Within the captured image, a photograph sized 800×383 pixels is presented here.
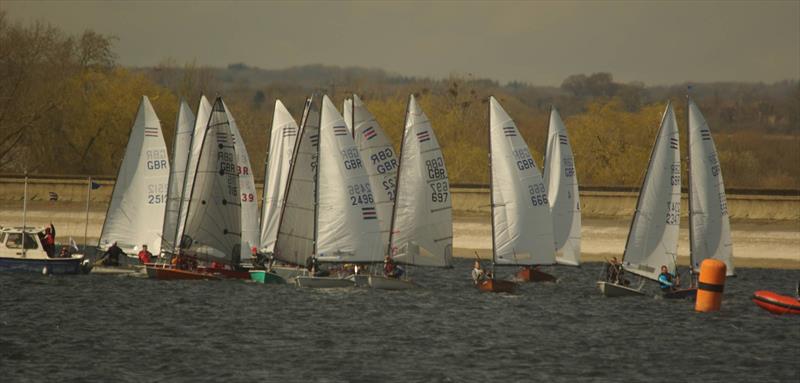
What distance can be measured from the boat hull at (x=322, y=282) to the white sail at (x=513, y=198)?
6166 millimetres

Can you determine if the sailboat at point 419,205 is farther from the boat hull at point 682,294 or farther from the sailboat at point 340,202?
the boat hull at point 682,294

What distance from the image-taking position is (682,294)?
184 feet

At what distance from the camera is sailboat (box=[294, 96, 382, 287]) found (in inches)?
2234

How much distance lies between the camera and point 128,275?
63.8 meters

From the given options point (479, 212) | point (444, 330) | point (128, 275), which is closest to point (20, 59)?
point (479, 212)

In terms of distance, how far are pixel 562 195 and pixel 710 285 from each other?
1656 cm

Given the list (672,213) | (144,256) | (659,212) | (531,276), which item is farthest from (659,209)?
(144,256)

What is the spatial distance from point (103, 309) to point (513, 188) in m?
17.0

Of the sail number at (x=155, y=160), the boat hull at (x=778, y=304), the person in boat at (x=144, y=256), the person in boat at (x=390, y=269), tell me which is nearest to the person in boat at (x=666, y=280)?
the boat hull at (x=778, y=304)

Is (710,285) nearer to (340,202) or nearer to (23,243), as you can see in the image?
(340,202)

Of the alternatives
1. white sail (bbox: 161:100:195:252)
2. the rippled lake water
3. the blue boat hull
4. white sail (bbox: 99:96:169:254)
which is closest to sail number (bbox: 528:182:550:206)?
the rippled lake water

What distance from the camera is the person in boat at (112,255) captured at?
63.9 metres

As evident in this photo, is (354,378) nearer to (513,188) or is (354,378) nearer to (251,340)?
(251,340)

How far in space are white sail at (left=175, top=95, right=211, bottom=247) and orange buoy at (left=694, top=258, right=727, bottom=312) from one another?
21299 mm
